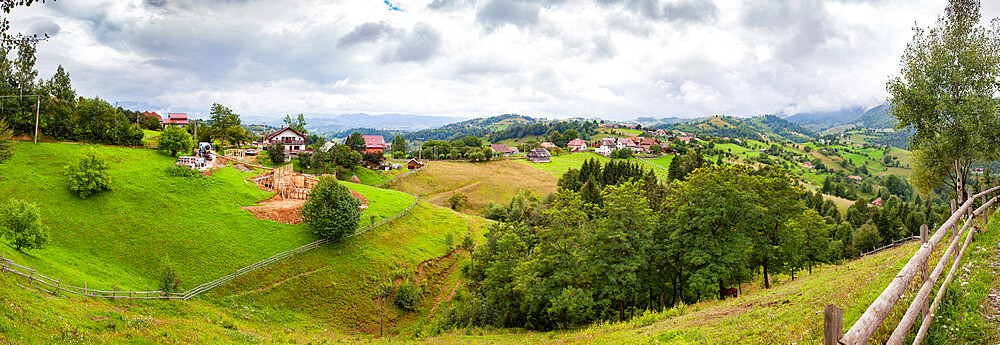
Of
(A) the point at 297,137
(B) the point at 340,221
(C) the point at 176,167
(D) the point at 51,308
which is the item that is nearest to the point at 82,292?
(D) the point at 51,308

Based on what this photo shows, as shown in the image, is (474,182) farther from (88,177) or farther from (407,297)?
(88,177)

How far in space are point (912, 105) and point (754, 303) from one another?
17.6 metres

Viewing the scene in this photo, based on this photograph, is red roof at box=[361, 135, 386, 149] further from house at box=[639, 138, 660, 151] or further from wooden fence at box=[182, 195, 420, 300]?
house at box=[639, 138, 660, 151]

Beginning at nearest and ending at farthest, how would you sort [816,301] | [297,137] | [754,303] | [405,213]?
1. [816,301]
2. [754,303]
3. [405,213]
4. [297,137]

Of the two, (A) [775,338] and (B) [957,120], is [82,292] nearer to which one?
(A) [775,338]

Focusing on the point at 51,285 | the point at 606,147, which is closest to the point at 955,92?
the point at 51,285

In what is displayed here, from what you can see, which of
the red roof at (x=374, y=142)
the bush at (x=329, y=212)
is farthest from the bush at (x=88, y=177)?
the red roof at (x=374, y=142)

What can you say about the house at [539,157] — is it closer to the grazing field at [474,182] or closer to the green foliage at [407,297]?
the grazing field at [474,182]

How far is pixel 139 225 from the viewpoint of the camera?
37969mm

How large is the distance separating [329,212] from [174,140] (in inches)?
1284

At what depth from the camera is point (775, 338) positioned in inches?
456

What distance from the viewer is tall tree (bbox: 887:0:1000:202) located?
22.8m

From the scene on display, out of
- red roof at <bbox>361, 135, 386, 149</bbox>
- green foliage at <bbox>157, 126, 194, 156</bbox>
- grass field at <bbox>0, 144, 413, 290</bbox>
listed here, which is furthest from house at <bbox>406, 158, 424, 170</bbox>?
grass field at <bbox>0, 144, 413, 290</bbox>

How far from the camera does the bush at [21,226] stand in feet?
88.6
